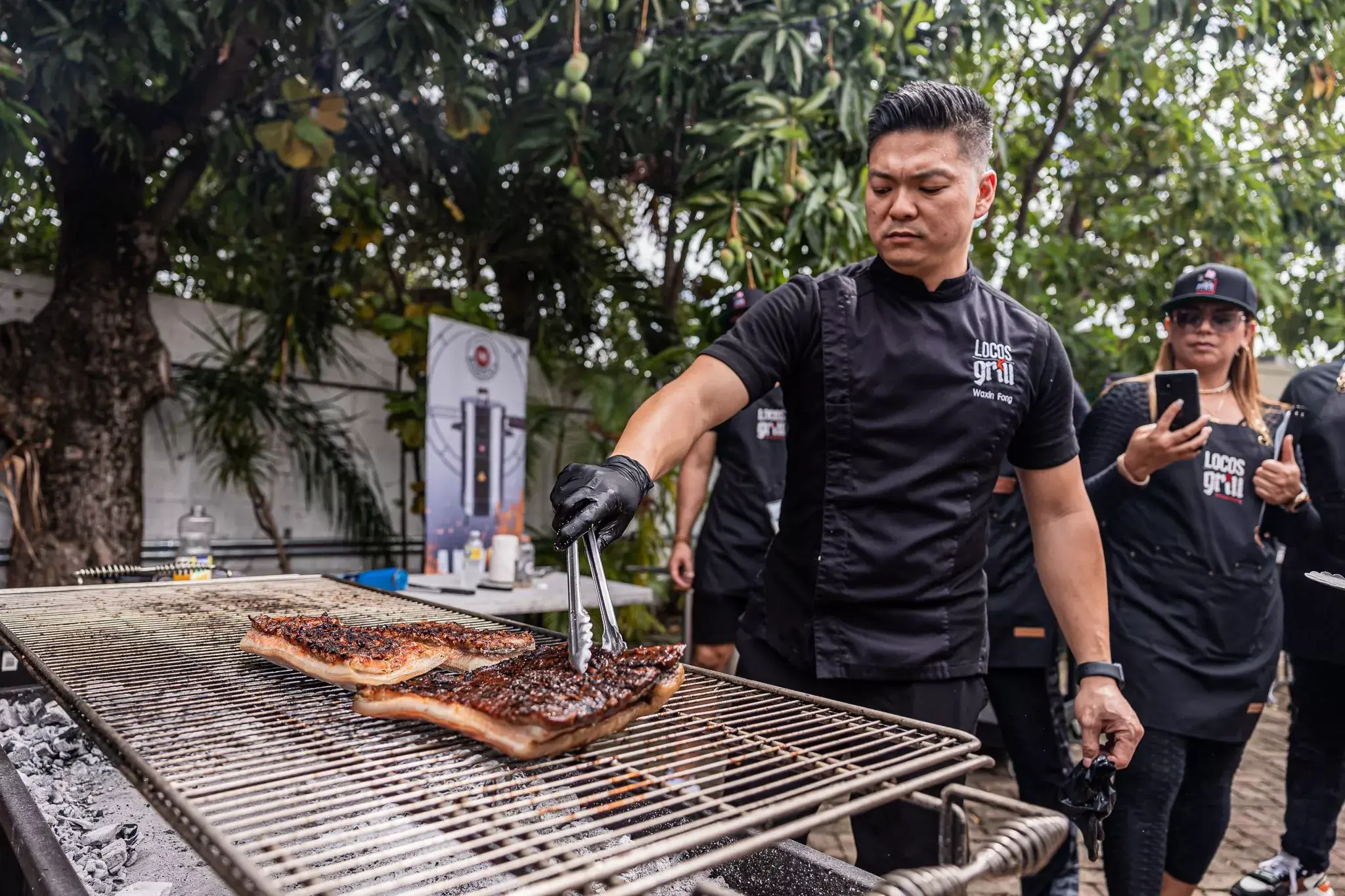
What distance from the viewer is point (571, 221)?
8.31m

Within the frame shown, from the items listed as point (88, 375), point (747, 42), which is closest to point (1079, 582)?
point (747, 42)

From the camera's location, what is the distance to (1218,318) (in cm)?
342

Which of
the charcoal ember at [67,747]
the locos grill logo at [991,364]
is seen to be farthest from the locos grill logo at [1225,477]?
the charcoal ember at [67,747]

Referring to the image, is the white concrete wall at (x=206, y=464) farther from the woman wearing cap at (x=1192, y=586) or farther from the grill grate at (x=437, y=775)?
the woman wearing cap at (x=1192, y=586)

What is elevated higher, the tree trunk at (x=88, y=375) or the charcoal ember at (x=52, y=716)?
the tree trunk at (x=88, y=375)

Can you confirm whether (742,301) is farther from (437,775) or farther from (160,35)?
(437,775)

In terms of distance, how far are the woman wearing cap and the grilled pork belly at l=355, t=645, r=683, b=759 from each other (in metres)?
2.08

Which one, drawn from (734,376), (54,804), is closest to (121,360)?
(54,804)

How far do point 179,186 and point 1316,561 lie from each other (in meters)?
6.43

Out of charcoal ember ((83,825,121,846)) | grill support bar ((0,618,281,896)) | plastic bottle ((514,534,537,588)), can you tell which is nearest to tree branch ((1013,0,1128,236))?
plastic bottle ((514,534,537,588))

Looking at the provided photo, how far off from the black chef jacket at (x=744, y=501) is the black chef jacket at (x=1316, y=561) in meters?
2.37

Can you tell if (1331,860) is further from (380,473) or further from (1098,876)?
(380,473)

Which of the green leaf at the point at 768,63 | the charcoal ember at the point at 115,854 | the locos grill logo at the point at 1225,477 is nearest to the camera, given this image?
the charcoal ember at the point at 115,854

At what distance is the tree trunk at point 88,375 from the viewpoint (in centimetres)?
519
